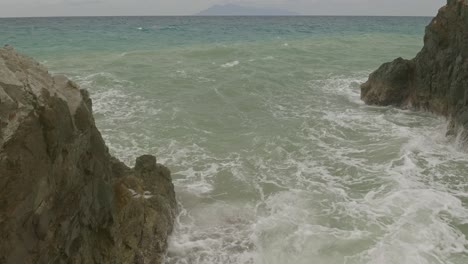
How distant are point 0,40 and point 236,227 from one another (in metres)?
43.6

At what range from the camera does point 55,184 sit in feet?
15.2

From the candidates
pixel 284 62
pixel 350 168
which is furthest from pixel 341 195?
pixel 284 62

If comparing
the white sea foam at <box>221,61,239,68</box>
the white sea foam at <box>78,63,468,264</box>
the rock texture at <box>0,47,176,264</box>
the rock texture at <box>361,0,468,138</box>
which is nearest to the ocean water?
the white sea foam at <box>78,63,468,264</box>

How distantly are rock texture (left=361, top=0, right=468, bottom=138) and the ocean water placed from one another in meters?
0.70

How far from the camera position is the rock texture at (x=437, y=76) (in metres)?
13.7

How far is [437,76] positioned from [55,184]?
1441 cm

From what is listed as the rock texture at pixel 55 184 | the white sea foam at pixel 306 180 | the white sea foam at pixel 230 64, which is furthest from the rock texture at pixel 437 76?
the rock texture at pixel 55 184

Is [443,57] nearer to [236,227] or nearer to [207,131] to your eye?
[207,131]

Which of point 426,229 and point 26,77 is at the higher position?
point 26,77

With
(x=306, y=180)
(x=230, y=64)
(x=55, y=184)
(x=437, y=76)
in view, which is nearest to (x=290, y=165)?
(x=306, y=180)

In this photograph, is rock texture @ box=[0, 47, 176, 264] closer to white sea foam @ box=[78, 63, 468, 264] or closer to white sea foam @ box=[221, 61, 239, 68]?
white sea foam @ box=[78, 63, 468, 264]

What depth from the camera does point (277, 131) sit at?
13.8 meters

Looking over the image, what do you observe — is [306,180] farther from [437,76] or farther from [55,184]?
[437,76]

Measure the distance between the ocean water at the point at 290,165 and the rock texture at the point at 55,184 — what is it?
153cm
